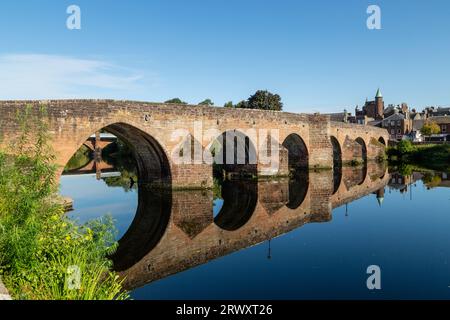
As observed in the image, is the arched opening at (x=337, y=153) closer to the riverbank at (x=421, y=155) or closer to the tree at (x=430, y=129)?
the riverbank at (x=421, y=155)

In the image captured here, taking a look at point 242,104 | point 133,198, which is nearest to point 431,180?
point 133,198

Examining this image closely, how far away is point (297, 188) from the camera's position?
69.3 ft

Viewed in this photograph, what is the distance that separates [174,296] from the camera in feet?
23.7

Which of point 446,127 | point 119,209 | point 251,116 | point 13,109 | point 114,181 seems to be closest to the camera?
point 13,109

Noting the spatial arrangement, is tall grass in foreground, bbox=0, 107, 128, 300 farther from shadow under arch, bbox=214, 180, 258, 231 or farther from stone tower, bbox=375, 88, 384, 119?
stone tower, bbox=375, 88, 384, 119

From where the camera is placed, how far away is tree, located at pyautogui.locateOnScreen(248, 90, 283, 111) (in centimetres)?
5003

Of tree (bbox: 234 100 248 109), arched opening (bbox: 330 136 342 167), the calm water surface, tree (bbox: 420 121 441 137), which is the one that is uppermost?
tree (bbox: 234 100 248 109)

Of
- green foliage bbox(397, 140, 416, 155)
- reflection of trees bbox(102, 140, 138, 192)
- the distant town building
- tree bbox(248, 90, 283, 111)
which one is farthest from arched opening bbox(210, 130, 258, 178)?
the distant town building

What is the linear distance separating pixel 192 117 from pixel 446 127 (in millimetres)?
61720

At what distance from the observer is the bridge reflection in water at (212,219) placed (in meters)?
9.48

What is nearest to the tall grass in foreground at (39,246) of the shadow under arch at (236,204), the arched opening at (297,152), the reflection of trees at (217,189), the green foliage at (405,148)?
the shadow under arch at (236,204)

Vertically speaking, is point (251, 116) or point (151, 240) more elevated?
point (251, 116)
